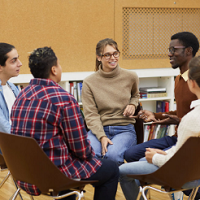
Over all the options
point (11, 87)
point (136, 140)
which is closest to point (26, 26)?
point (11, 87)

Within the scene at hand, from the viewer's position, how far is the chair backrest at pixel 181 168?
161 centimetres

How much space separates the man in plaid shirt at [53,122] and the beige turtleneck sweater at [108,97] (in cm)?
86

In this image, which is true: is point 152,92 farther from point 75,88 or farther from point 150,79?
point 75,88

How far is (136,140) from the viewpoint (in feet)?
9.19

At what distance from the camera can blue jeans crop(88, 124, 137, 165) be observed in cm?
248

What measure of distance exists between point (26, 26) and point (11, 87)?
1.43 metres

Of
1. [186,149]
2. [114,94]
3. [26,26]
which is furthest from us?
[26,26]

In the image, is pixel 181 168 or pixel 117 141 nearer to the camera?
pixel 181 168

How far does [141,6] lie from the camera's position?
4297 mm

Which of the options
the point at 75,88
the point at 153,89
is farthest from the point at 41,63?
the point at 153,89

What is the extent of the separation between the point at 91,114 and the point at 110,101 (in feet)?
0.65

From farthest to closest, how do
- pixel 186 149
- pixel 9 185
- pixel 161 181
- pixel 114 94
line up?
pixel 9 185 → pixel 114 94 → pixel 161 181 → pixel 186 149

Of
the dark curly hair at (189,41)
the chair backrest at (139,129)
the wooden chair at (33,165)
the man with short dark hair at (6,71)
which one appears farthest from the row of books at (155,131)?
the wooden chair at (33,165)

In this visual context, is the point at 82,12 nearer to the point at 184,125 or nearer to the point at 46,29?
the point at 46,29
